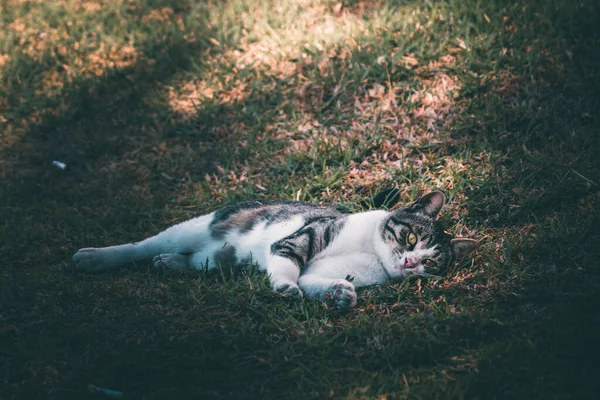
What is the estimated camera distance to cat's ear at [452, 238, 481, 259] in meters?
3.50

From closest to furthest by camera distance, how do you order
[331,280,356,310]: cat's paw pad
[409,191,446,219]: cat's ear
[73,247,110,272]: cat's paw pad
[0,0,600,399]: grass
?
[0,0,600,399]: grass < [331,280,356,310]: cat's paw pad < [409,191,446,219]: cat's ear < [73,247,110,272]: cat's paw pad

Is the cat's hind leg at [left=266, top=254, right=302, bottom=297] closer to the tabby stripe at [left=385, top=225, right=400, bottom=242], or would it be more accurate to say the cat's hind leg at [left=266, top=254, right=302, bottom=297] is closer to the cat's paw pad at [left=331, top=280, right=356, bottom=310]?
the cat's paw pad at [left=331, top=280, right=356, bottom=310]

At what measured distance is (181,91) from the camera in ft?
19.1

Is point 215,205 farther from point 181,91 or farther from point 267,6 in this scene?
point 267,6

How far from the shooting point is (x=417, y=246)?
11.3 ft

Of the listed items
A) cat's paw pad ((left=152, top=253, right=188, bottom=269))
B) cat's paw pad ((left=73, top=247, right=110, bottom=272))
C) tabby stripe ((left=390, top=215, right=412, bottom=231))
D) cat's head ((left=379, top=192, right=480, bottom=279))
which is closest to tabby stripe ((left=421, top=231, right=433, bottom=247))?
cat's head ((left=379, top=192, right=480, bottom=279))

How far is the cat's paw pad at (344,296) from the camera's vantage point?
123 inches

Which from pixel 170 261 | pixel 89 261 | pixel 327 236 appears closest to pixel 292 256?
pixel 327 236

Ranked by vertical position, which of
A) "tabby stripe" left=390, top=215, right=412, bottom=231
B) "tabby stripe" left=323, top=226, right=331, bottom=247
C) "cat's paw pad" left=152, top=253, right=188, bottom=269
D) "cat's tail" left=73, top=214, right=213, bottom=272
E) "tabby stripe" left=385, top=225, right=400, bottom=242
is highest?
"tabby stripe" left=390, top=215, right=412, bottom=231

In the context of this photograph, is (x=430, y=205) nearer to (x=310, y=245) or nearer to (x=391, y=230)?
(x=391, y=230)

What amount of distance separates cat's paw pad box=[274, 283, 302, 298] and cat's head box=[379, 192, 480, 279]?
57 centimetres

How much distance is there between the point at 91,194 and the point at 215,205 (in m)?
1.10

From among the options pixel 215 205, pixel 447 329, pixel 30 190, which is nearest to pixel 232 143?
pixel 215 205

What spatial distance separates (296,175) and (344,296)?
1.81 meters
